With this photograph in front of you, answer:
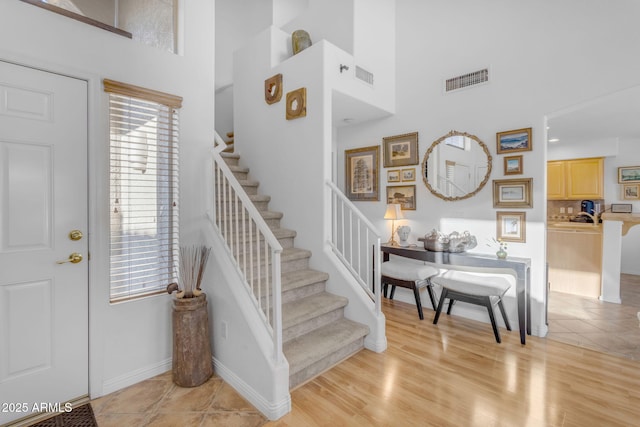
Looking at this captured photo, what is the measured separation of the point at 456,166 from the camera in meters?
3.49

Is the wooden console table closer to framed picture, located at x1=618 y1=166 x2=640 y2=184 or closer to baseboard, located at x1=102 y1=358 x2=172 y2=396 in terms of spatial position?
baseboard, located at x1=102 y1=358 x2=172 y2=396

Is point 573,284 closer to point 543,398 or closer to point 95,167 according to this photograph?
point 543,398

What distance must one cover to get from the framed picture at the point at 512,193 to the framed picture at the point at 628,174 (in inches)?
152

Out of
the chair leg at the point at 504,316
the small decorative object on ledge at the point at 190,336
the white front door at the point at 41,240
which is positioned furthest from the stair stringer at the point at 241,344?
the chair leg at the point at 504,316

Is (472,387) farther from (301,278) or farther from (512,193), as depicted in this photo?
(512,193)

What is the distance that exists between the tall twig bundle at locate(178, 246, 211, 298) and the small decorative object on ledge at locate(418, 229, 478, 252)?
7.95ft

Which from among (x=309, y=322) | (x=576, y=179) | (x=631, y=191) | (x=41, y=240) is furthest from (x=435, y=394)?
(x=631, y=191)

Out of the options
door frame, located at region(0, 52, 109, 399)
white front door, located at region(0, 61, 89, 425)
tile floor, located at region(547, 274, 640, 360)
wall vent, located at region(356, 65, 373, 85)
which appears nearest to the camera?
white front door, located at region(0, 61, 89, 425)

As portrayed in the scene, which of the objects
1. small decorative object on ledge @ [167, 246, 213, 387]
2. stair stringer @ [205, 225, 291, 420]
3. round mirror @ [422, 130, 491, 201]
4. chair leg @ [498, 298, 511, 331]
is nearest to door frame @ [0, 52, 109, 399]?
small decorative object on ledge @ [167, 246, 213, 387]

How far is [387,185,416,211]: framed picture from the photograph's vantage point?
390cm

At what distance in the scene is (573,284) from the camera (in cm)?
425

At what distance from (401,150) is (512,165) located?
51.6 inches

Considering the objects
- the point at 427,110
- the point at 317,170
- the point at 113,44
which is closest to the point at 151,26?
the point at 113,44

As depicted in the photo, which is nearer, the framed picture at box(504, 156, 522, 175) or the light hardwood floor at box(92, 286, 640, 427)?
the light hardwood floor at box(92, 286, 640, 427)
